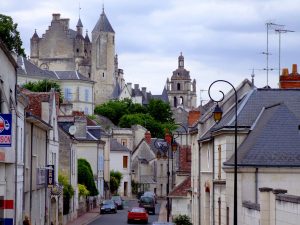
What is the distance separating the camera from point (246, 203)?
30.8m

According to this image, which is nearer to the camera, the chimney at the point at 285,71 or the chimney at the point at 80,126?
the chimney at the point at 285,71

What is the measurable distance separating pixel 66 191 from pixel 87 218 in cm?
563

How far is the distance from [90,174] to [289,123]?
135ft

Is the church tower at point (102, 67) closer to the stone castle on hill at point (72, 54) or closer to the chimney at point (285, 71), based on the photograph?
the stone castle on hill at point (72, 54)

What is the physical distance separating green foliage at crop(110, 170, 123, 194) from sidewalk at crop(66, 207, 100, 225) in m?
24.0

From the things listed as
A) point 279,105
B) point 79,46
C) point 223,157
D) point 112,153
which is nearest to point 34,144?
point 223,157

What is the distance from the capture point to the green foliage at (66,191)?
189 feet

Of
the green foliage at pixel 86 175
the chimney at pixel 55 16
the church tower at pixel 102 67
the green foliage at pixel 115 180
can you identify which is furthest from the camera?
the church tower at pixel 102 67

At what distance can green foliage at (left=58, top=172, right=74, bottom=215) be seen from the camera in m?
57.5

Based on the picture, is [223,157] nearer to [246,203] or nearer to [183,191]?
[246,203]

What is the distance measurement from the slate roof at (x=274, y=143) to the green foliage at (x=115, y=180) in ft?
218

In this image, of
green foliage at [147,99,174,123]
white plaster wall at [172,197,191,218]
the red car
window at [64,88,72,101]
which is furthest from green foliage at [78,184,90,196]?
green foliage at [147,99,174,123]

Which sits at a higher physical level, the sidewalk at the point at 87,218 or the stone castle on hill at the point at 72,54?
the stone castle on hill at the point at 72,54

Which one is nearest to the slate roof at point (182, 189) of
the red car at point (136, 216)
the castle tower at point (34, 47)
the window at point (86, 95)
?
the red car at point (136, 216)
